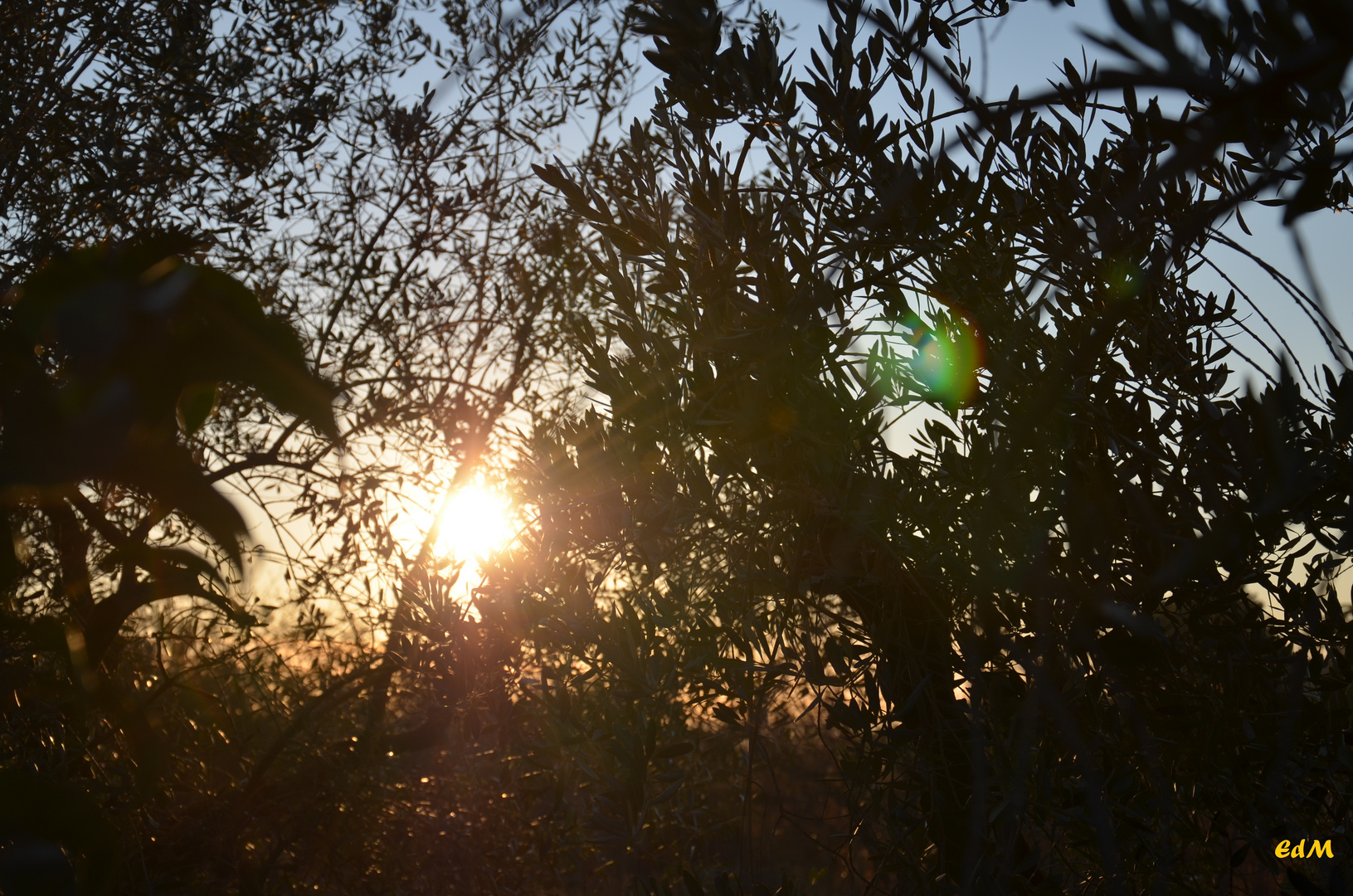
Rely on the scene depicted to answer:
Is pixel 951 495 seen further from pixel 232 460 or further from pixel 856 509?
pixel 232 460

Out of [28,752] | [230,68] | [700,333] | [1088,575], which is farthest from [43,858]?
[230,68]

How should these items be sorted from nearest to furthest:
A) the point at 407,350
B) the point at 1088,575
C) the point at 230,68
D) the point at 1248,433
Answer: the point at 1248,433, the point at 1088,575, the point at 230,68, the point at 407,350

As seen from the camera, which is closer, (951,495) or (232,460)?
(951,495)

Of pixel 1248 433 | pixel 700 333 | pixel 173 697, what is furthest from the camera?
pixel 173 697

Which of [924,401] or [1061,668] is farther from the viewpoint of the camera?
[924,401]

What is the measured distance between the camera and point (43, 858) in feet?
6.79

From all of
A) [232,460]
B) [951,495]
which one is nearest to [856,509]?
[951,495]

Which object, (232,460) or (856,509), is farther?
(232,460)

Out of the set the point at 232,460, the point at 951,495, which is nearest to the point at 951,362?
the point at 951,495

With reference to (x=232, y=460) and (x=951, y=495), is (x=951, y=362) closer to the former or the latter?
(x=951, y=495)

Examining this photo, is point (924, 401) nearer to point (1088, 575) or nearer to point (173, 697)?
point (1088, 575)

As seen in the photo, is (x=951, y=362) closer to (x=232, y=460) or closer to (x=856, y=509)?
(x=856, y=509)

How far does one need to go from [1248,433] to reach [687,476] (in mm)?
1462

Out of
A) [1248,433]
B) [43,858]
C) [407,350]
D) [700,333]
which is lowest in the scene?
[43,858]
